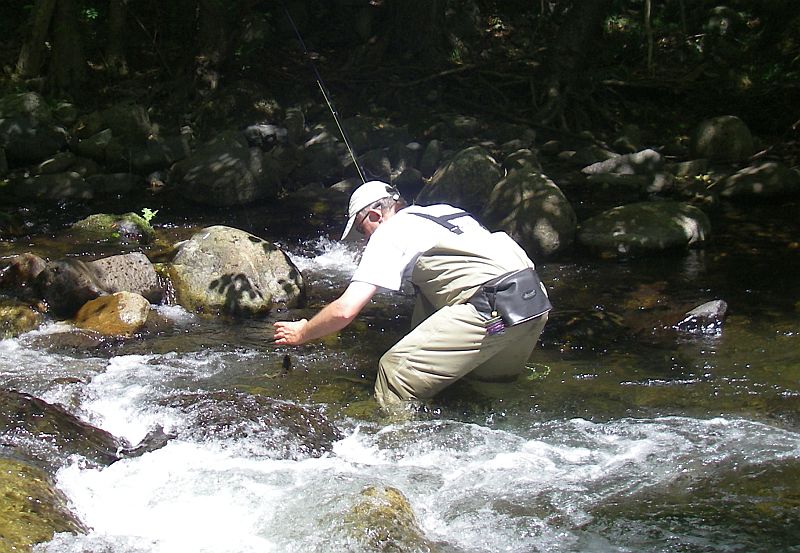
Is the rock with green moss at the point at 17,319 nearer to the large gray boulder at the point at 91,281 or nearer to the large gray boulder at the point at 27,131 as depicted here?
the large gray boulder at the point at 91,281

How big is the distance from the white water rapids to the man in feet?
1.17

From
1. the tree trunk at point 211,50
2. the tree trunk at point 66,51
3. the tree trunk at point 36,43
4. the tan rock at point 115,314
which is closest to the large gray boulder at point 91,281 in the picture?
the tan rock at point 115,314

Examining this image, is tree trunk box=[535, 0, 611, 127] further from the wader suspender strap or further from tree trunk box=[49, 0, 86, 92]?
the wader suspender strap

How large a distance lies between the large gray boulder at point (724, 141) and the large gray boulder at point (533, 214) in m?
4.30

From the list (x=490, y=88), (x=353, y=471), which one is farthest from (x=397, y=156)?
(x=353, y=471)

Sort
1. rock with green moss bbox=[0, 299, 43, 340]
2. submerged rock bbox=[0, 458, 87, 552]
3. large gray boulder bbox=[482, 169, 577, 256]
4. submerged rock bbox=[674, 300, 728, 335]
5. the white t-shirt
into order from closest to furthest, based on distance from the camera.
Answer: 1. submerged rock bbox=[0, 458, 87, 552]
2. the white t-shirt
3. rock with green moss bbox=[0, 299, 43, 340]
4. submerged rock bbox=[674, 300, 728, 335]
5. large gray boulder bbox=[482, 169, 577, 256]

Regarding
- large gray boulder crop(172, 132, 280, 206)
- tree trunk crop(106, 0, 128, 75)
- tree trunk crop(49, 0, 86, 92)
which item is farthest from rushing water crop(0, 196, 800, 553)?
tree trunk crop(106, 0, 128, 75)

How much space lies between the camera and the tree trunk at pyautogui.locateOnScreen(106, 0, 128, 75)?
16141 millimetres

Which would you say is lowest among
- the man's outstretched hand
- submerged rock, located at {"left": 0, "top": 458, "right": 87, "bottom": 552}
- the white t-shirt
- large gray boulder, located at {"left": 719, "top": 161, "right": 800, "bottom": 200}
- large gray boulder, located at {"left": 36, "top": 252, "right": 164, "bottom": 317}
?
large gray boulder, located at {"left": 719, "top": 161, "right": 800, "bottom": 200}

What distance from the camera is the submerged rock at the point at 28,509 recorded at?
3.81 metres

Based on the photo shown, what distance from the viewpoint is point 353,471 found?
493 centimetres

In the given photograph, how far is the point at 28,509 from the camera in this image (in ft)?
13.3

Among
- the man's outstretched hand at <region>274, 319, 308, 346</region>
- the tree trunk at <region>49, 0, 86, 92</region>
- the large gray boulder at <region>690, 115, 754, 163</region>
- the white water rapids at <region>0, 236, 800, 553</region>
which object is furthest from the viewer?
the tree trunk at <region>49, 0, 86, 92</region>

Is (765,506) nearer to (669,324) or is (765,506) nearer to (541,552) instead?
(541,552)
